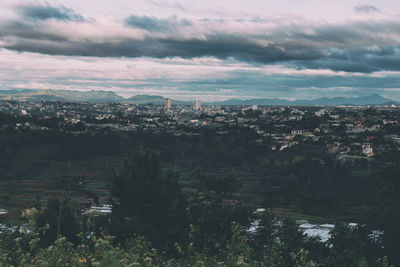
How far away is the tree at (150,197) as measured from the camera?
30531mm

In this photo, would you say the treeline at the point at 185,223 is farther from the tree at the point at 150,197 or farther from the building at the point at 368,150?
the building at the point at 368,150

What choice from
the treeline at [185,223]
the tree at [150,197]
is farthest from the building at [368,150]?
the tree at [150,197]

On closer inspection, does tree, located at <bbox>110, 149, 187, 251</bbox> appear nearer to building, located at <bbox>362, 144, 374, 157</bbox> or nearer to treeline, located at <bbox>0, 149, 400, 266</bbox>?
treeline, located at <bbox>0, 149, 400, 266</bbox>

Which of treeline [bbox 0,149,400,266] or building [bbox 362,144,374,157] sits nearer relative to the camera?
treeline [bbox 0,149,400,266]

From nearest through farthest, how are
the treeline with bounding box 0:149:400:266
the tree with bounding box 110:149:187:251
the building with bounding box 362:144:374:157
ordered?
the treeline with bounding box 0:149:400:266 < the tree with bounding box 110:149:187:251 < the building with bounding box 362:144:374:157

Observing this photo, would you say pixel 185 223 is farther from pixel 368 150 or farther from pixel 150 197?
pixel 368 150

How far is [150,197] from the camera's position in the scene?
105 ft

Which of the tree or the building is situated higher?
the tree

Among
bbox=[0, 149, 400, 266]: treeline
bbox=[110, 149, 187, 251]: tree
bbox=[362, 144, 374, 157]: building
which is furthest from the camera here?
bbox=[362, 144, 374, 157]: building

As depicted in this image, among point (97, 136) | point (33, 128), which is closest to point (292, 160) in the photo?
point (97, 136)

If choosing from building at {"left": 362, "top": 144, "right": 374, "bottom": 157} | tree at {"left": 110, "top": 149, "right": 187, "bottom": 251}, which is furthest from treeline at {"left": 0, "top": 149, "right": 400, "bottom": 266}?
building at {"left": 362, "top": 144, "right": 374, "bottom": 157}

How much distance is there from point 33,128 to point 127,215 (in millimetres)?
131573

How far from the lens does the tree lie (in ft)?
100

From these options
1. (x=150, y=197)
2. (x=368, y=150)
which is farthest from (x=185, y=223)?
(x=368, y=150)
